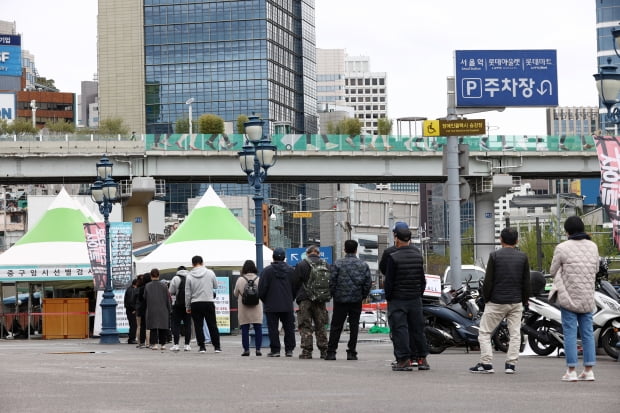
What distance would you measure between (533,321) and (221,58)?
146 metres

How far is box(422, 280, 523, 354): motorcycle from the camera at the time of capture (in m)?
22.0

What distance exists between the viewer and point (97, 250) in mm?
34750

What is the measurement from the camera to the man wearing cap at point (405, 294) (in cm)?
1642

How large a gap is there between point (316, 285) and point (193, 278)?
12.8ft

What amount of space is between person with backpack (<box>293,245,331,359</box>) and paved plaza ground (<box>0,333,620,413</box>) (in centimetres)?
79

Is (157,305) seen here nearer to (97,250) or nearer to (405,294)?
(97,250)

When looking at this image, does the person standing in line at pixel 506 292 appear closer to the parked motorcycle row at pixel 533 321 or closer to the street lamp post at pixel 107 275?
the parked motorcycle row at pixel 533 321

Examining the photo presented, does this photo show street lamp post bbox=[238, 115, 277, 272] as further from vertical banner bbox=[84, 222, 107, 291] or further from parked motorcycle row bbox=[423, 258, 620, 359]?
vertical banner bbox=[84, 222, 107, 291]

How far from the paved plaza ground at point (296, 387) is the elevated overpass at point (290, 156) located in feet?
152

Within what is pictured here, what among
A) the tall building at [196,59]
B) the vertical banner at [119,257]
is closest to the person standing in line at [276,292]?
the vertical banner at [119,257]

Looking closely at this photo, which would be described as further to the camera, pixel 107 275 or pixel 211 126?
pixel 211 126

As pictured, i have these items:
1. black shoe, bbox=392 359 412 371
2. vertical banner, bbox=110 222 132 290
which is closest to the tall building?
vertical banner, bbox=110 222 132 290

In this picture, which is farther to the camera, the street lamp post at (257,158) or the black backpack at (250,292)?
the street lamp post at (257,158)

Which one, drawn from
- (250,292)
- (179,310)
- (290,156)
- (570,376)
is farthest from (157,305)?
(290,156)
